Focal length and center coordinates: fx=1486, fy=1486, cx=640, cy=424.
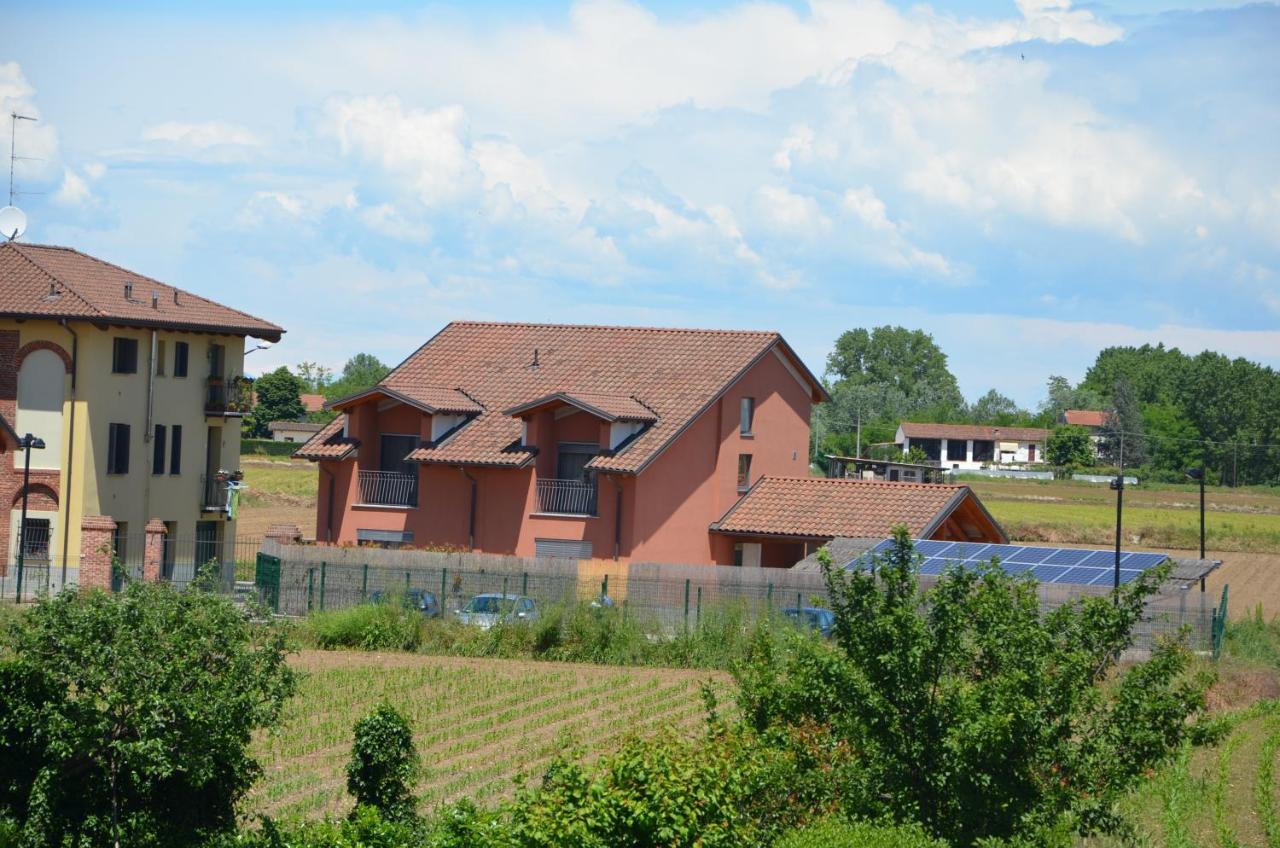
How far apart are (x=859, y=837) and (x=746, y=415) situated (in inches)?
1315

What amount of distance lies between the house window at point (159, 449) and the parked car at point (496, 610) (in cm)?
1601

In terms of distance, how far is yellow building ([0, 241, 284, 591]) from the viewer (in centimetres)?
4231

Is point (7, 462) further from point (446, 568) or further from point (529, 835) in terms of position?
point (529, 835)

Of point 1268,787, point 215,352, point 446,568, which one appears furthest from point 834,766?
point 215,352

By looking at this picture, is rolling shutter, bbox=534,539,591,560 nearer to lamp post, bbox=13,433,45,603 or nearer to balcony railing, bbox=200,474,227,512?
balcony railing, bbox=200,474,227,512

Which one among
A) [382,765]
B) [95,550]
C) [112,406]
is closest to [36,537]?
[112,406]

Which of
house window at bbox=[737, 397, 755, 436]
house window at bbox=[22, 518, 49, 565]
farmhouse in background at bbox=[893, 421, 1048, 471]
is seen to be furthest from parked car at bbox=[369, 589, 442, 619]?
farmhouse in background at bbox=[893, 421, 1048, 471]

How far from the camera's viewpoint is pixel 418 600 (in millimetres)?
33938

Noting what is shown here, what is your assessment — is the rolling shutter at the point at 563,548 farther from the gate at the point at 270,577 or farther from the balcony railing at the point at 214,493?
the balcony railing at the point at 214,493

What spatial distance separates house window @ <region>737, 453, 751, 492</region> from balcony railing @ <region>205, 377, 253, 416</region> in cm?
1613

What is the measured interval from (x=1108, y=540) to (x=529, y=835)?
6105 cm

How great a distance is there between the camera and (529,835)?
1286 centimetres

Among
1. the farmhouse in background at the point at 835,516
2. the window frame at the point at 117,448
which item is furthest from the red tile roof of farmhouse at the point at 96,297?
the farmhouse in background at the point at 835,516

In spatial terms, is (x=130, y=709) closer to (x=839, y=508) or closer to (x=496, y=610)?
(x=496, y=610)
